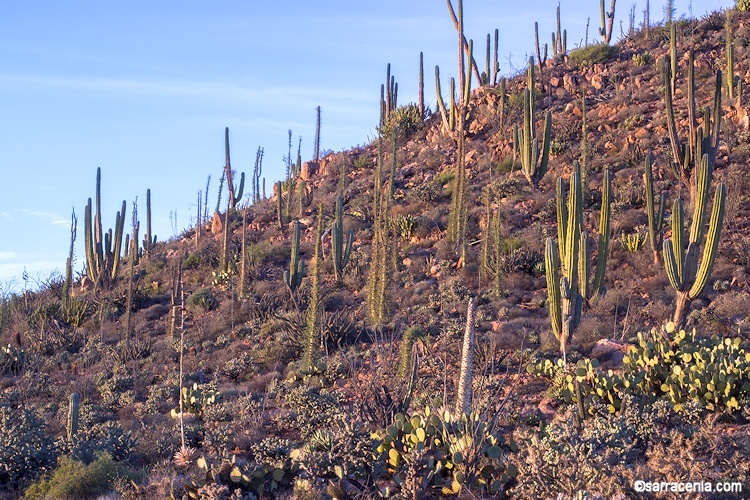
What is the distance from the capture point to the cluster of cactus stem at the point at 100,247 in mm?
22656

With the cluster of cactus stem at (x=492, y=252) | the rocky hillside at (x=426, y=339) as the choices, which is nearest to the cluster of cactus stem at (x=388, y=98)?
the rocky hillside at (x=426, y=339)

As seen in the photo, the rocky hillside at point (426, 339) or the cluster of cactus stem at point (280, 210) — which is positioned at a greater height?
the cluster of cactus stem at point (280, 210)

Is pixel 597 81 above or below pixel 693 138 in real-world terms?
above

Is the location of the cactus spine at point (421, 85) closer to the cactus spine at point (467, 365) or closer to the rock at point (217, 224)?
the rock at point (217, 224)

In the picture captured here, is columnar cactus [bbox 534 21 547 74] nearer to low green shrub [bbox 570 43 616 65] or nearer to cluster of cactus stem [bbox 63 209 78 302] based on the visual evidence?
low green shrub [bbox 570 43 616 65]

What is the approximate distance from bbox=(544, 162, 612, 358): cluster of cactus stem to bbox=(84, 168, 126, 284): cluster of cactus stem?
14.9 metres

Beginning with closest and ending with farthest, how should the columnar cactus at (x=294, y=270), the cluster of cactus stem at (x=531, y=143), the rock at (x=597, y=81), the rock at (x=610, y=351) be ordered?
the rock at (x=610, y=351) < the columnar cactus at (x=294, y=270) < the cluster of cactus stem at (x=531, y=143) < the rock at (x=597, y=81)

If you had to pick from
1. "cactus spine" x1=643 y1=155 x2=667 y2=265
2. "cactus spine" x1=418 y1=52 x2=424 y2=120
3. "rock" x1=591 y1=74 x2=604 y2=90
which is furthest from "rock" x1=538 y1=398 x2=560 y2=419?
"cactus spine" x1=418 y1=52 x2=424 y2=120

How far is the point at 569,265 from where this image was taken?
38.4ft

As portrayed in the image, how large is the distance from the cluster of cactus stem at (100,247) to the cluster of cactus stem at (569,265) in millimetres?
14914

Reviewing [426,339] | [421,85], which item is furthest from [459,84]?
[426,339]

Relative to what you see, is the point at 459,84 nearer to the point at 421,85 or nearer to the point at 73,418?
the point at 421,85

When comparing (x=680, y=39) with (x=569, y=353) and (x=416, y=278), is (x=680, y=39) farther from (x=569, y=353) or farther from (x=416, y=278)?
(x=569, y=353)

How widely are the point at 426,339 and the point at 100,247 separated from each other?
13400mm
